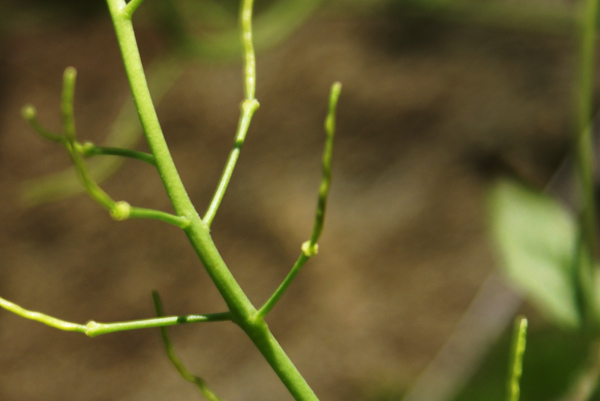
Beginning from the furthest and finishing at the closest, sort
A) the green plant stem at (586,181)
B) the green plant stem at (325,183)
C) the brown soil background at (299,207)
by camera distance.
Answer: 1. the brown soil background at (299,207)
2. the green plant stem at (586,181)
3. the green plant stem at (325,183)

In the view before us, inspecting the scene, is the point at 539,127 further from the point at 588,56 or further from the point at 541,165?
the point at 588,56

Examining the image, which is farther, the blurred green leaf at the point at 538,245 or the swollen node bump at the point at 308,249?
the blurred green leaf at the point at 538,245

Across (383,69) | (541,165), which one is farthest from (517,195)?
(383,69)

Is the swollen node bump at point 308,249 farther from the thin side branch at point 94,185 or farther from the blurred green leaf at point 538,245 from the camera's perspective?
the blurred green leaf at point 538,245

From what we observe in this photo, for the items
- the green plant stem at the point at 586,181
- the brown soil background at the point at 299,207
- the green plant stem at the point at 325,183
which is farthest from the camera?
the brown soil background at the point at 299,207

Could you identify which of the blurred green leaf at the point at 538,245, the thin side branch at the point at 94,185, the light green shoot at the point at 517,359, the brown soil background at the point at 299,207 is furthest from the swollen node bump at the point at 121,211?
the brown soil background at the point at 299,207

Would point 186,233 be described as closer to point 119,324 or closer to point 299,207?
point 119,324

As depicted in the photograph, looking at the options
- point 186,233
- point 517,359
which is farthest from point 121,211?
point 517,359
